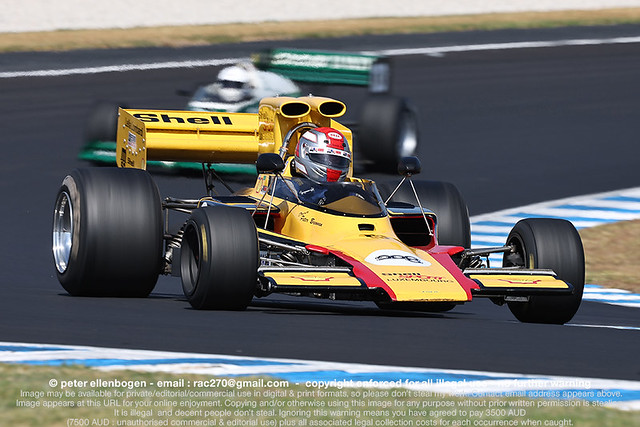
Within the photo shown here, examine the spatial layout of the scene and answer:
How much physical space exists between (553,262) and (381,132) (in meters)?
9.72

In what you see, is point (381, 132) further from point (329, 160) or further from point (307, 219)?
point (307, 219)

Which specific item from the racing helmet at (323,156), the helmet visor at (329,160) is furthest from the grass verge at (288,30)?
the helmet visor at (329,160)

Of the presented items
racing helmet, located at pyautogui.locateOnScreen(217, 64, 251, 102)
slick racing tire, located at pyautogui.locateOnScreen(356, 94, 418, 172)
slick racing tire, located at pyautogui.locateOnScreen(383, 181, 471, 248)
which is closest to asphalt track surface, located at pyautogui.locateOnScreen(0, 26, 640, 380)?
slick racing tire, located at pyautogui.locateOnScreen(383, 181, 471, 248)

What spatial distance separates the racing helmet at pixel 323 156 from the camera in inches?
468

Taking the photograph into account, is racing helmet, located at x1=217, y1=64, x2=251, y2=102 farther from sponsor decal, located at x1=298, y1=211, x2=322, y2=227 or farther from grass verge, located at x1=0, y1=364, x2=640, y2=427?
grass verge, located at x1=0, y1=364, x2=640, y2=427

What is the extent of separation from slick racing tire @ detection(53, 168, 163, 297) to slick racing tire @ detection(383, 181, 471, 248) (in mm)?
2851

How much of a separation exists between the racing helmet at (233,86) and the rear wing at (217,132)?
770cm

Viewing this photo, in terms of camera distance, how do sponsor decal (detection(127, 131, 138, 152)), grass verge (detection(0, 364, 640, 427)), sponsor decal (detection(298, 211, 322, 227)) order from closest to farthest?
grass verge (detection(0, 364, 640, 427))
sponsor decal (detection(298, 211, 322, 227))
sponsor decal (detection(127, 131, 138, 152))

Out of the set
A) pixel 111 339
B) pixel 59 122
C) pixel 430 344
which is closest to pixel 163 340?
pixel 111 339

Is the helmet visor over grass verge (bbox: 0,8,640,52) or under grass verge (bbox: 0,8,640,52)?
under

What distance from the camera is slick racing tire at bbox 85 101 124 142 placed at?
20109 mm

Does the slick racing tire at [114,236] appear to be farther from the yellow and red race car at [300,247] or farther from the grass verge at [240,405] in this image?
the grass verge at [240,405]

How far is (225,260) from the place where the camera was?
1009 cm

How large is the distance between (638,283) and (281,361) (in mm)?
7470
